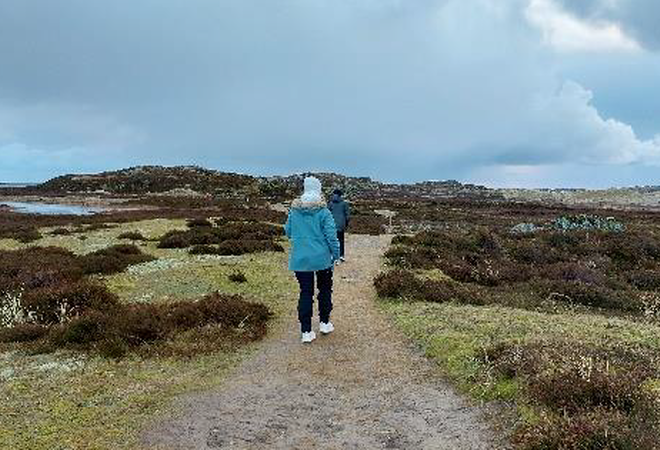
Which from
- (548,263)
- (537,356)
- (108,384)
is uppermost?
(537,356)

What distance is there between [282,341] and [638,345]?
6.81 meters

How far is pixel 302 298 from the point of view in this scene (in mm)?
13258

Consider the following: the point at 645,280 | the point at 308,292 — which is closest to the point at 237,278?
the point at 308,292

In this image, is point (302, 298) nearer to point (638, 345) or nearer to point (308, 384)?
point (308, 384)

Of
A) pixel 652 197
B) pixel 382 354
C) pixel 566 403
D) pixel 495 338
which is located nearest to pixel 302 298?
pixel 382 354

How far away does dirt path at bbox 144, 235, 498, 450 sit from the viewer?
29.1 feet

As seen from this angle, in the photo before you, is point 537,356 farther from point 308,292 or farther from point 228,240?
point 228,240

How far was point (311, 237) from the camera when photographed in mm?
13156

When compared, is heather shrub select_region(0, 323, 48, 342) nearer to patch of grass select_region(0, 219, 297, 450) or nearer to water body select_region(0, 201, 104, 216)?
patch of grass select_region(0, 219, 297, 450)

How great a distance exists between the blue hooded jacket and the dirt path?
65.0 inches

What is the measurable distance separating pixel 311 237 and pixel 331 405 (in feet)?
13.0

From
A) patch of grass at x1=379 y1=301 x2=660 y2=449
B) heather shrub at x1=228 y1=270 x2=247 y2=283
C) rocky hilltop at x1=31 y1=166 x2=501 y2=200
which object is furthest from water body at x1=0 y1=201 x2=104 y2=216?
patch of grass at x1=379 y1=301 x2=660 y2=449

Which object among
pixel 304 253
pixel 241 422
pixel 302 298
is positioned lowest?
pixel 241 422

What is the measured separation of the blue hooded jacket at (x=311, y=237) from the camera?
43.0 feet
